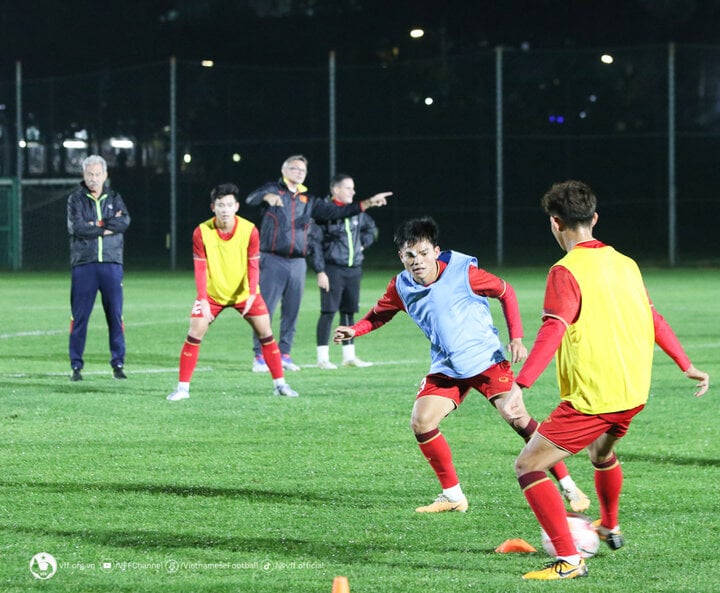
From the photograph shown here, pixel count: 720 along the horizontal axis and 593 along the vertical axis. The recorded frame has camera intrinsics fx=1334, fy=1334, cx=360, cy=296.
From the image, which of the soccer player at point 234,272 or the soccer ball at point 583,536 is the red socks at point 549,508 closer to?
the soccer ball at point 583,536

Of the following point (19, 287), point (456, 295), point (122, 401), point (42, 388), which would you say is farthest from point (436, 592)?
point (19, 287)

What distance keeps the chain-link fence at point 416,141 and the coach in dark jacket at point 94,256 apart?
62.0ft

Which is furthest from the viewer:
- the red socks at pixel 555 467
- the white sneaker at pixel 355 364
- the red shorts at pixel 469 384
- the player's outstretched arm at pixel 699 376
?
the white sneaker at pixel 355 364

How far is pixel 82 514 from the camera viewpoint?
6.62 m

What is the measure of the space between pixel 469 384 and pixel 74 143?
3019cm

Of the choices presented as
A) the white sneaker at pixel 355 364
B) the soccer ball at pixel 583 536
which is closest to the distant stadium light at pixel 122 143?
the white sneaker at pixel 355 364

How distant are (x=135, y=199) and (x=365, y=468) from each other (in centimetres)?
2689

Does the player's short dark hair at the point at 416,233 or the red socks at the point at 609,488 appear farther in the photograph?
the player's short dark hair at the point at 416,233

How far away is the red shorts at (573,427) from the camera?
535 cm

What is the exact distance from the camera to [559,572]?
5.36 metres

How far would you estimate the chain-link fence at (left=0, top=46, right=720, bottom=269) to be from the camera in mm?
31844

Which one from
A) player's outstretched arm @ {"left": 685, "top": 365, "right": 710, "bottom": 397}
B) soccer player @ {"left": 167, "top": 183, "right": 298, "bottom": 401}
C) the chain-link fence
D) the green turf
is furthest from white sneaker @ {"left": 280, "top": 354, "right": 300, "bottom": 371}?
the chain-link fence

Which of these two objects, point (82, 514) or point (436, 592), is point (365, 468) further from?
point (436, 592)

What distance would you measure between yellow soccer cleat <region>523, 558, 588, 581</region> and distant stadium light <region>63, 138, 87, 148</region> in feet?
104
